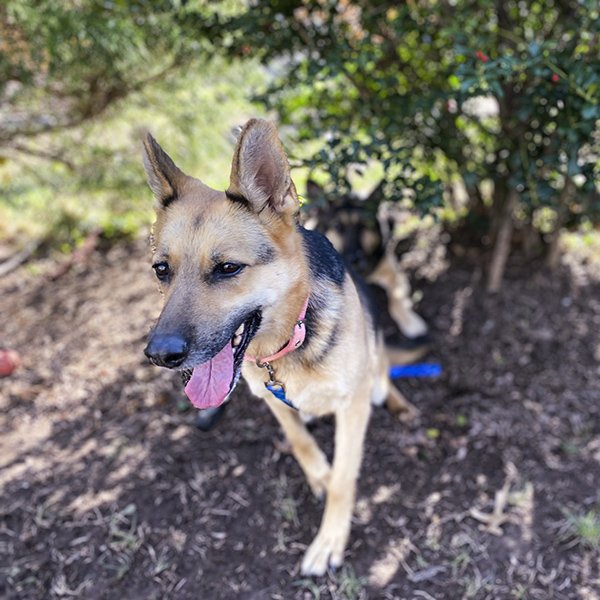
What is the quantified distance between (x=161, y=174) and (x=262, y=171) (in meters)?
0.41

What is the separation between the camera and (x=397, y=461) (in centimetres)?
330

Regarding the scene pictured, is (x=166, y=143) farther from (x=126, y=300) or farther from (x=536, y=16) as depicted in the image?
(x=536, y=16)

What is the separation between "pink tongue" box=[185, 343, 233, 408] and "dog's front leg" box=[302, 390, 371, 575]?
28.5 inches

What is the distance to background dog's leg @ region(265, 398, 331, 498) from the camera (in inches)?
111

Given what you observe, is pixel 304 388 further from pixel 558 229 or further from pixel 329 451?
pixel 558 229

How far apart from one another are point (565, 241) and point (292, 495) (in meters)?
2.98

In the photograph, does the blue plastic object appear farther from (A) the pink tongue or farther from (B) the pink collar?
(A) the pink tongue

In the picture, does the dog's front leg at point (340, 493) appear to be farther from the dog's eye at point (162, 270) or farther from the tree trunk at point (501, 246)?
the tree trunk at point (501, 246)

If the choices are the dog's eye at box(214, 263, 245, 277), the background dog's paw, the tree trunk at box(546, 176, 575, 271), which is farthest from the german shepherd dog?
the tree trunk at box(546, 176, 575, 271)

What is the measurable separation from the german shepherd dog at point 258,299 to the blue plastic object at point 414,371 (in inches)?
43.1

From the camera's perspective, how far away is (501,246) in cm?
409

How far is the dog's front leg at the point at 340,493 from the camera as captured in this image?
2682mm

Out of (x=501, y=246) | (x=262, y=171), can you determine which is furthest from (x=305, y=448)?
(x=501, y=246)

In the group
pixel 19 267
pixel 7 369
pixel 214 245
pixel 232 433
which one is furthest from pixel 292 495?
pixel 19 267
